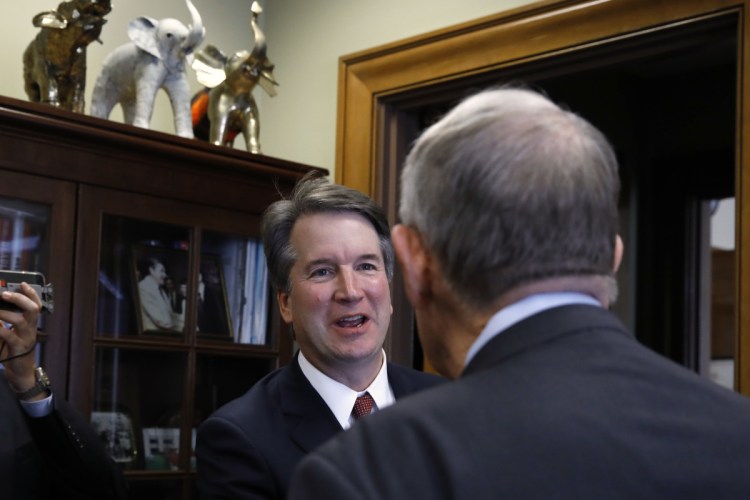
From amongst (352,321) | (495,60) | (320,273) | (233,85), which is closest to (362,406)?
(352,321)

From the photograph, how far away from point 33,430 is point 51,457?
0.22 feet

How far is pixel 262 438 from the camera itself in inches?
74.4

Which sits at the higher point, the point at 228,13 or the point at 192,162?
the point at 228,13

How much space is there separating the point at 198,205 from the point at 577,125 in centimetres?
207

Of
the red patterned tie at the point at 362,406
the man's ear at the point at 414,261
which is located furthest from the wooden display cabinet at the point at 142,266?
the man's ear at the point at 414,261

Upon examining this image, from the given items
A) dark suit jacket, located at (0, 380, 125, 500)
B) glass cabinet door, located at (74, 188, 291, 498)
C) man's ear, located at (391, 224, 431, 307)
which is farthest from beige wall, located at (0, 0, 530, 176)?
man's ear, located at (391, 224, 431, 307)

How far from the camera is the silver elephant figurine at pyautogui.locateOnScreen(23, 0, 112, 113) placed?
8.98 feet

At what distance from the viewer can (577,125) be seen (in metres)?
0.95

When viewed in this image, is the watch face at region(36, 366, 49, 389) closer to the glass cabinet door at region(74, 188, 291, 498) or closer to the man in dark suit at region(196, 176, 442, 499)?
the glass cabinet door at region(74, 188, 291, 498)

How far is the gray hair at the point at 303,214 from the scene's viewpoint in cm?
216

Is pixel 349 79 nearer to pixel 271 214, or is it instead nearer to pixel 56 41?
pixel 56 41

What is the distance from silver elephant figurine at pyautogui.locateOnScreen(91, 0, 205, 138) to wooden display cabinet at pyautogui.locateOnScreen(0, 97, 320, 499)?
0.65ft

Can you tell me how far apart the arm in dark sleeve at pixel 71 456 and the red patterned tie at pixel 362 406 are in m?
0.62

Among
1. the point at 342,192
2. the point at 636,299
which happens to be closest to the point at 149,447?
the point at 342,192
